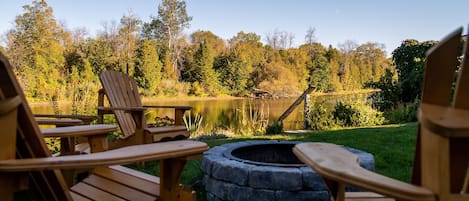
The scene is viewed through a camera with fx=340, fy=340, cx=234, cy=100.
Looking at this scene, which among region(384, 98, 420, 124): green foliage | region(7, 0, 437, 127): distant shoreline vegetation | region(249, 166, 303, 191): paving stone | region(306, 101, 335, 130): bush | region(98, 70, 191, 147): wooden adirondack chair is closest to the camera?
region(249, 166, 303, 191): paving stone

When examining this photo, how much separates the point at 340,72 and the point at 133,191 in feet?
68.2

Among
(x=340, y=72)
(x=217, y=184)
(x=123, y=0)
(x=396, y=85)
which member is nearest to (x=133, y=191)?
(x=217, y=184)

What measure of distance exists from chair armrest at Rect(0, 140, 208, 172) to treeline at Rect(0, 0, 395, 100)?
39.3 ft

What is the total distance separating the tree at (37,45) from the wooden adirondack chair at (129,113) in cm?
984

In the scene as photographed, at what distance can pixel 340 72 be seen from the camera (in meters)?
21.1

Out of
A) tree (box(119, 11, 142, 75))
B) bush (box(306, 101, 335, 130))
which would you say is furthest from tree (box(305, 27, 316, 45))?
bush (box(306, 101, 335, 130))

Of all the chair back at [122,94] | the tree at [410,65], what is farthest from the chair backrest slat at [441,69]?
the tree at [410,65]

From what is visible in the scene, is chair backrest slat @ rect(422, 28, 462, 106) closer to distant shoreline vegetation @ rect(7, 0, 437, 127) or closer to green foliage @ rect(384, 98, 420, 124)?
green foliage @ rect(384, 98, 420, 124)

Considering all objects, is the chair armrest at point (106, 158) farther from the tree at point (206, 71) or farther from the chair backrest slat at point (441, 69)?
the tree at point (206, 71)

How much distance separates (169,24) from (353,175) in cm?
2070

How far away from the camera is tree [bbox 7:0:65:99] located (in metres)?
13.0

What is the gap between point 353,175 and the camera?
0.76 meters

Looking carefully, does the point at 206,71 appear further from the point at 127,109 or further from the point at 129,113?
the point at 127,109

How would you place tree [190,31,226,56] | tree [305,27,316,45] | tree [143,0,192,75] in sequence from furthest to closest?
tree [305,27,316,45] → tree [190,31,226,56] → tree [143,0,192,75]
